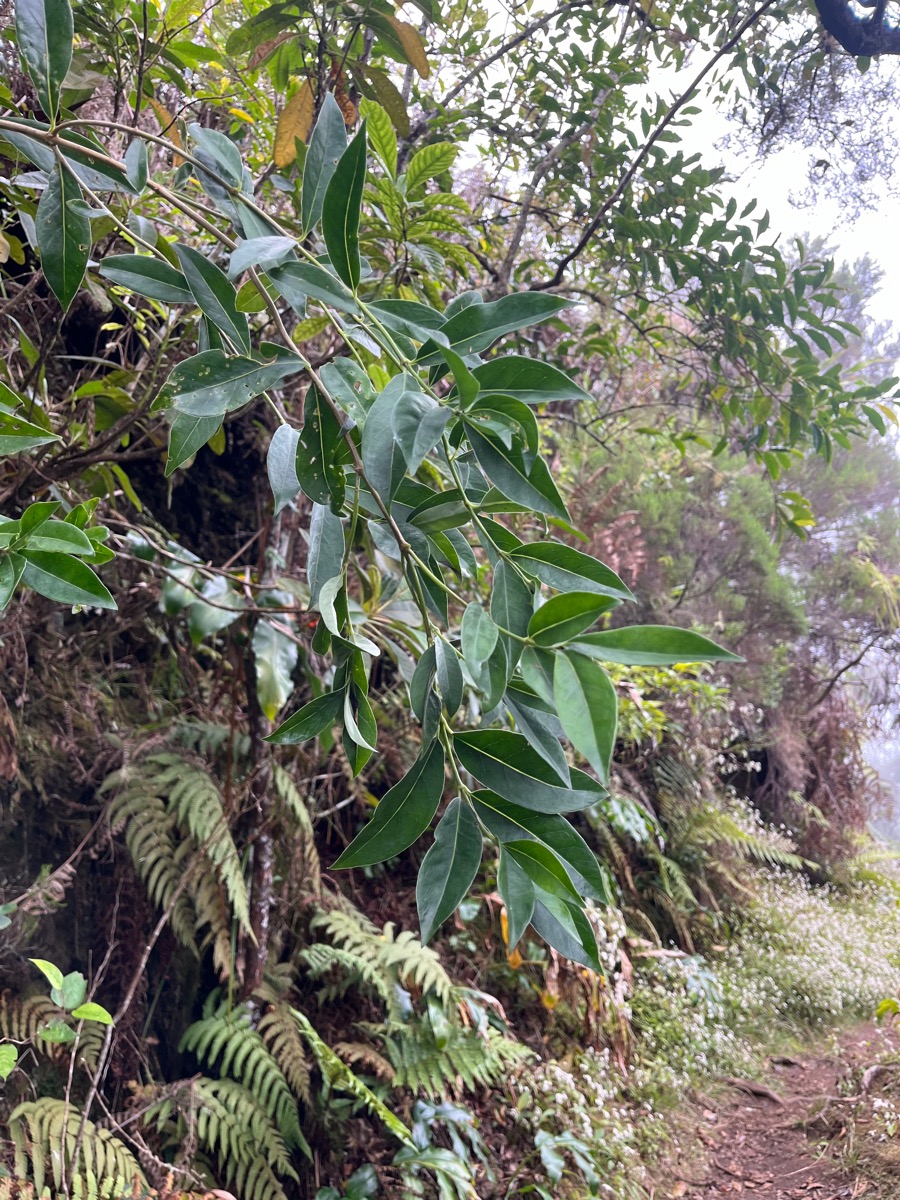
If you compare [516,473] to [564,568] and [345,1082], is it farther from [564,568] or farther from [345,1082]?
[345,1082]

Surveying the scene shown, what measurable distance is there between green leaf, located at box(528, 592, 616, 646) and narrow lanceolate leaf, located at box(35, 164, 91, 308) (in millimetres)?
401

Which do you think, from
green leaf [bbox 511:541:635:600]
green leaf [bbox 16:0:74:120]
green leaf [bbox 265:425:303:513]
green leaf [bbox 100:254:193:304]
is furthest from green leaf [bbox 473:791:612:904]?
green leaf [bbox 16:0:74:120]

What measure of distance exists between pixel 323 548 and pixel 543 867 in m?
0.23

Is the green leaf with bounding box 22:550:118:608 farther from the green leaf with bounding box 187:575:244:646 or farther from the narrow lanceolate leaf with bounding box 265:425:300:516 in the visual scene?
the green leaf with bounding box 187:575:244:646

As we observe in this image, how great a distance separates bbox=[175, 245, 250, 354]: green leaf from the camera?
43cm

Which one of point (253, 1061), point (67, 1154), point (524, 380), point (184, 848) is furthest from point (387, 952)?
point (524, 380)

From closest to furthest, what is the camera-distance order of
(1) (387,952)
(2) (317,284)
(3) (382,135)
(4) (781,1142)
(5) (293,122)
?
(2) (317,284)
(3) (382,135)
(5) (293,122)
(1) (387,952)
(4) (781,1142)

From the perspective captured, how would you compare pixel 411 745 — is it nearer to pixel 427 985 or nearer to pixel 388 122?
pixel 427 985

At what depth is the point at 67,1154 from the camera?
1.14m

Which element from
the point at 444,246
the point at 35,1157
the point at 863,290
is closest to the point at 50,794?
the point at 35,1157

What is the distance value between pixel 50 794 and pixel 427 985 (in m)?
0.98

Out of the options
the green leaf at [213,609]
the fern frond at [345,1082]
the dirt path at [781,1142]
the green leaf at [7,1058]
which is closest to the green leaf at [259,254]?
the green leaf at [213,609]

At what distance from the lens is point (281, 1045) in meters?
1.56

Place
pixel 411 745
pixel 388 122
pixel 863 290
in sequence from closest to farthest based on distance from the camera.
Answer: pixel 388 122 → pixel 411 745 → pixel 863 290
